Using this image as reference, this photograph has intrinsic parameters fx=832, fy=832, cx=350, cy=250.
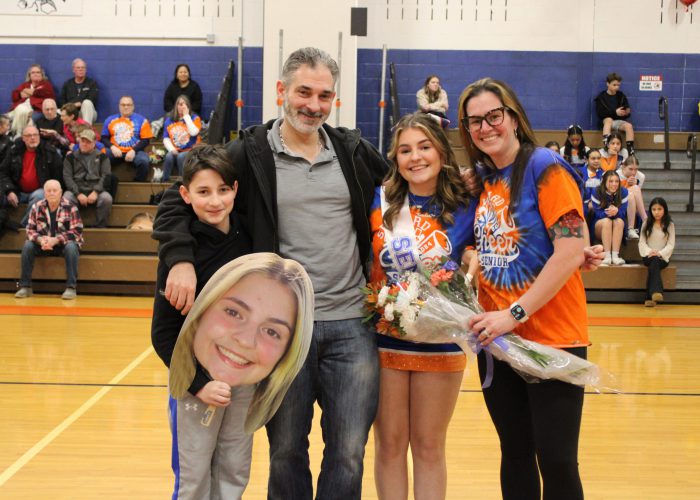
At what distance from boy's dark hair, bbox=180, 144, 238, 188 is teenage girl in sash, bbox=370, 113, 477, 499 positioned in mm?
576

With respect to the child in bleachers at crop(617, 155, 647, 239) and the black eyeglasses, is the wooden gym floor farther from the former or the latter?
the child in bleachers at crop(617, 155, 647, 239)

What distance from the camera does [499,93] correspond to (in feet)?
8.66

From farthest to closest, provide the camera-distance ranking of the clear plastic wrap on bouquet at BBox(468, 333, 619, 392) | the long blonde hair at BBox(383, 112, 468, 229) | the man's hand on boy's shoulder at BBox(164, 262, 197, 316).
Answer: the long blonde hair at BBox(383, 112, 468, 229) < the clear plastic wrap on bouquet at BBox(468, 333, 619, 392) < the man's hand on boy's shoulder at BBox(164, 262, 197, 316)

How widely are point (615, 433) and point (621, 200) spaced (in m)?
5.80

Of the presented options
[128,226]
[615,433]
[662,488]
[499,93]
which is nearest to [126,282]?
[128,226]

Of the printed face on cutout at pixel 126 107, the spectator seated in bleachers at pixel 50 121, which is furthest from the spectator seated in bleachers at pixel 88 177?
the printed face on cutout at pixel 126 107

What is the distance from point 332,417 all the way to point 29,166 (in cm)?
850

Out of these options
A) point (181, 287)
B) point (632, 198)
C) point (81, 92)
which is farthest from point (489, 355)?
point (81, 92)

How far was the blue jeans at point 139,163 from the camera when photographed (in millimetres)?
11070

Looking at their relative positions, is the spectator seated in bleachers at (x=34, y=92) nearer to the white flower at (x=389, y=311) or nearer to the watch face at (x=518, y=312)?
the white flower at (x=389, y=311)

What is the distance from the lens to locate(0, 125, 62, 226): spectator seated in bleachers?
33.0 feet

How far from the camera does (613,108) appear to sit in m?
12.5

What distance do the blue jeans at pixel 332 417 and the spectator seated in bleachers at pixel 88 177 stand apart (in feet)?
26.2

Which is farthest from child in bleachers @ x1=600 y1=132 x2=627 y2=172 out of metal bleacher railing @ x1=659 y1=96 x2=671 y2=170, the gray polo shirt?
the gray polo shirt
